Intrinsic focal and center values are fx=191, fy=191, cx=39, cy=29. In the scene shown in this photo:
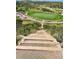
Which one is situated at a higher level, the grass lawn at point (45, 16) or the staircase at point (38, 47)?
the grass lawn at point (45, 16)

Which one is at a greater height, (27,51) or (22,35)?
(22,35)

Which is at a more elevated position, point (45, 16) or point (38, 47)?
point (45, 16)

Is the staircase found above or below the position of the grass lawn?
below
